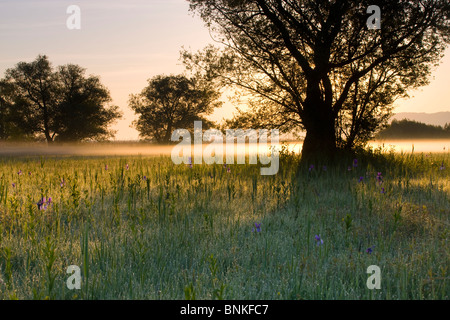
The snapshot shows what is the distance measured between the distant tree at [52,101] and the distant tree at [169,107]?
451 cm

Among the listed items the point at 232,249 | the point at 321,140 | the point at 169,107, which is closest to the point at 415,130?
the point at 169,107

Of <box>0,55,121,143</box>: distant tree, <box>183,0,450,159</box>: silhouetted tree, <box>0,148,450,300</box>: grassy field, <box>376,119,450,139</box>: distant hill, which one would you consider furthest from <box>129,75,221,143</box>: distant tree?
<box>0,148,450,300</box>: grassy field

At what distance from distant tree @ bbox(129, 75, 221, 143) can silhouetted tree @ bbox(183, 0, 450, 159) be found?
3908 centimetres

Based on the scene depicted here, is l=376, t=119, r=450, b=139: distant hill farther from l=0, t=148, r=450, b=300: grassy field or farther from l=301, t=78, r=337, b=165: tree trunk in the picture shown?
l=0, t=148, r=450, b=300: grassy field

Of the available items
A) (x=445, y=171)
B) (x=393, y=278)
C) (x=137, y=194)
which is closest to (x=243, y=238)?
(x=393, y=278)

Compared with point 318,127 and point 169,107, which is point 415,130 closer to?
point 169,107

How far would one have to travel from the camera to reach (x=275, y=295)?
3.61m

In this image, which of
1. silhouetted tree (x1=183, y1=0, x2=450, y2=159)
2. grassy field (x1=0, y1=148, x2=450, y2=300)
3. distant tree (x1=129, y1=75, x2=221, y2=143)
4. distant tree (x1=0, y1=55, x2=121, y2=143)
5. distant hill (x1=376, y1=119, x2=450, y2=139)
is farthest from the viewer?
distant hill (x1=376, y1=119, x2=450, y2=139)

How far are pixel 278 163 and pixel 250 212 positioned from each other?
7561 mm

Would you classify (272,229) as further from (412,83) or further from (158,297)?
(412,83)

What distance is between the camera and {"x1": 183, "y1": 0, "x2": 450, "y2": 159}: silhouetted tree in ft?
43.7

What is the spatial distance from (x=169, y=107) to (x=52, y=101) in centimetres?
1640

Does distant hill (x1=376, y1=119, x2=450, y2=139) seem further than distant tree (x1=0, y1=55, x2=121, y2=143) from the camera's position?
Yes

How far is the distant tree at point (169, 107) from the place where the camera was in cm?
5419
